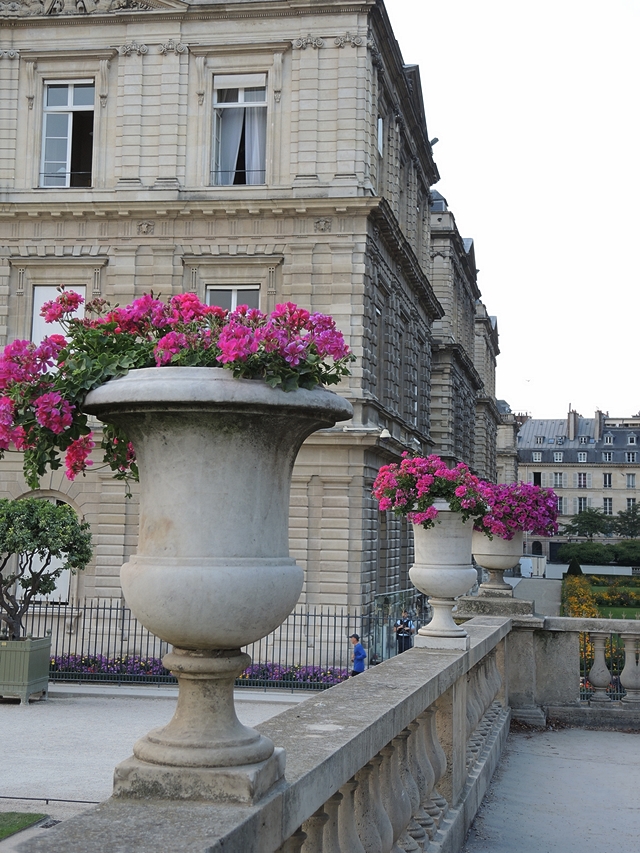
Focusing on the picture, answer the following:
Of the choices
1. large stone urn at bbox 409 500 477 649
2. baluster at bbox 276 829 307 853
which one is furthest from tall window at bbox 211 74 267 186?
baluster at bbox 276 829 307 853

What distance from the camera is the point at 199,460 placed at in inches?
116

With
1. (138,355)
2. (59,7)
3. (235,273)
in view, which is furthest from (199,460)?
(59,7)

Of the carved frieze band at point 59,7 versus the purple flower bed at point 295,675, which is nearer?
the purple flower bed at point 295,675

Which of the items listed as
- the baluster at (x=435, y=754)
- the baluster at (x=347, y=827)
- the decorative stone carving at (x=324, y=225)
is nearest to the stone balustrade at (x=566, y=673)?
the baluster at (x=435, y=754)

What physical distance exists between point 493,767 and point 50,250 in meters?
21.1

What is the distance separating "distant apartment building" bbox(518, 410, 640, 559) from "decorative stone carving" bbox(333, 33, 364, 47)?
90.2 metres

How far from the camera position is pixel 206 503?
2914 millimetres

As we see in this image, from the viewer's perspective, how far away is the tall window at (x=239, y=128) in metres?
25.5

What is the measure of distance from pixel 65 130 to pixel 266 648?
1484 centimetres

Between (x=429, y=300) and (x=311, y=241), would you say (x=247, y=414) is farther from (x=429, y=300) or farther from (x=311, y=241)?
(x=429, y=300)

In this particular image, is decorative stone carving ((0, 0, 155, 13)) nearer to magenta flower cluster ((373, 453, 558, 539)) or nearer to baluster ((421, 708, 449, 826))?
magenta flower cluster ((373, 453, 558, 539))

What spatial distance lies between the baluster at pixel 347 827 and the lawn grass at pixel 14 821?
569cm

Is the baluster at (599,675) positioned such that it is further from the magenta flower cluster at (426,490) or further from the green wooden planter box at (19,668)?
the green wooden planter box at (19,668)

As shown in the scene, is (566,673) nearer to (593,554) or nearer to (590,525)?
(593,554)
